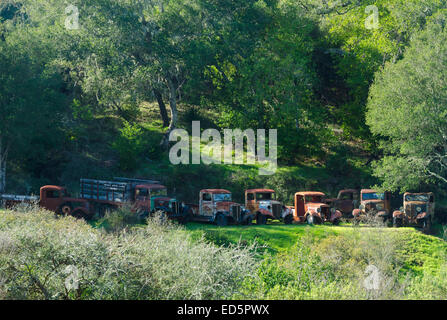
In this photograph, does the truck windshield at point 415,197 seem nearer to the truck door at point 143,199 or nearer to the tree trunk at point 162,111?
the truck door at point 143,199

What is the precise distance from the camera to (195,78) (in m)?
39.6

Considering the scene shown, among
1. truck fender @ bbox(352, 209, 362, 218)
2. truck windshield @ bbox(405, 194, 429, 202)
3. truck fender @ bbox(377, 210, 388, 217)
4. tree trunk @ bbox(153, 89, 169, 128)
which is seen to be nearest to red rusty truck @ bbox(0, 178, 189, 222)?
truck fender @ bbox(352, 209, 362, 218)

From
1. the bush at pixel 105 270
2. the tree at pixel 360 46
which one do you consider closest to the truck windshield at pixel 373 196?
the tree at pixel 360 46

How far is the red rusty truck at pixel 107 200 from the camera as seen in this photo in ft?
94.4

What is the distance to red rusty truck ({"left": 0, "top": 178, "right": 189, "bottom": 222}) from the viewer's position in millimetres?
28781

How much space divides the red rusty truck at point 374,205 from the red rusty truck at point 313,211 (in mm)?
1428

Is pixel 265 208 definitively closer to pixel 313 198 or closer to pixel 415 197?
pixel 313 198

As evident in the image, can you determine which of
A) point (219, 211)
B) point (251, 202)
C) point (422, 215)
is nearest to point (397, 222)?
point (422, 215)

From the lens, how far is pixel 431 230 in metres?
29.8

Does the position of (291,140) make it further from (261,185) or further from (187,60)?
(187,60)

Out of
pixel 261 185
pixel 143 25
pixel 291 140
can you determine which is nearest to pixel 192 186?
pixel 261 185

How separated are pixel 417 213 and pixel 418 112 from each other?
597cm

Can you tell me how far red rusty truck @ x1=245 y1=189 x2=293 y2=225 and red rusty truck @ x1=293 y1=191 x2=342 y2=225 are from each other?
674mm

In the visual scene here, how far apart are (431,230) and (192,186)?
15.9 metres
